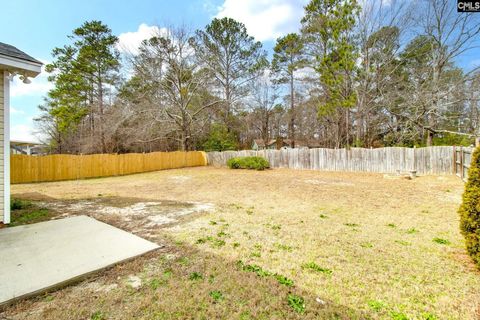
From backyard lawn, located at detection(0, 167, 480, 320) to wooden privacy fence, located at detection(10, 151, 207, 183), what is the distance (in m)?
8.39

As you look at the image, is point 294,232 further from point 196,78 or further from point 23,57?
point 196,78

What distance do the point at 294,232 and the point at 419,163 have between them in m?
10.8

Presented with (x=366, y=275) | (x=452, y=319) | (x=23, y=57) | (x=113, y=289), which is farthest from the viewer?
(x=23, y=57)

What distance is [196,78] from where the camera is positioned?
18.3 metres

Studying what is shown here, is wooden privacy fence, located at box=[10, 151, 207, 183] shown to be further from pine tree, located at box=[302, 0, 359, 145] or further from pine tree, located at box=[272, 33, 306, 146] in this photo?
pine tree, located at box=[302, 0, 359, 145]

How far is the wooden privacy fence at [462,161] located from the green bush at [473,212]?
739 centimetres

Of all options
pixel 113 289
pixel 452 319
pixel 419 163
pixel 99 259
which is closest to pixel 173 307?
pixel 113 289

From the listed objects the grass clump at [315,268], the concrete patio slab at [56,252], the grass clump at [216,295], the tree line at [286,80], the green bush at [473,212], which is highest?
the tree line at [286,80]

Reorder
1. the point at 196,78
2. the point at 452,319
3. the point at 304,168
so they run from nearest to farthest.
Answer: the point at 452,319 < the point at 304,168 < the point at 196,78

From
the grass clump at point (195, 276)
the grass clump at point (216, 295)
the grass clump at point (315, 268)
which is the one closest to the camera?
the grass clump at point (216, 295)

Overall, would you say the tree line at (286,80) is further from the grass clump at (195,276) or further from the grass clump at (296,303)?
the grass clump at (195,276)

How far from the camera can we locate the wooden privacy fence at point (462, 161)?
27.7ft

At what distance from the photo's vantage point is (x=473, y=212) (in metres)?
2.68

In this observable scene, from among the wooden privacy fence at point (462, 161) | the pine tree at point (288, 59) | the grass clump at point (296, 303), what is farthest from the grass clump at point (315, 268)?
the pine tree at point (288, 59)
